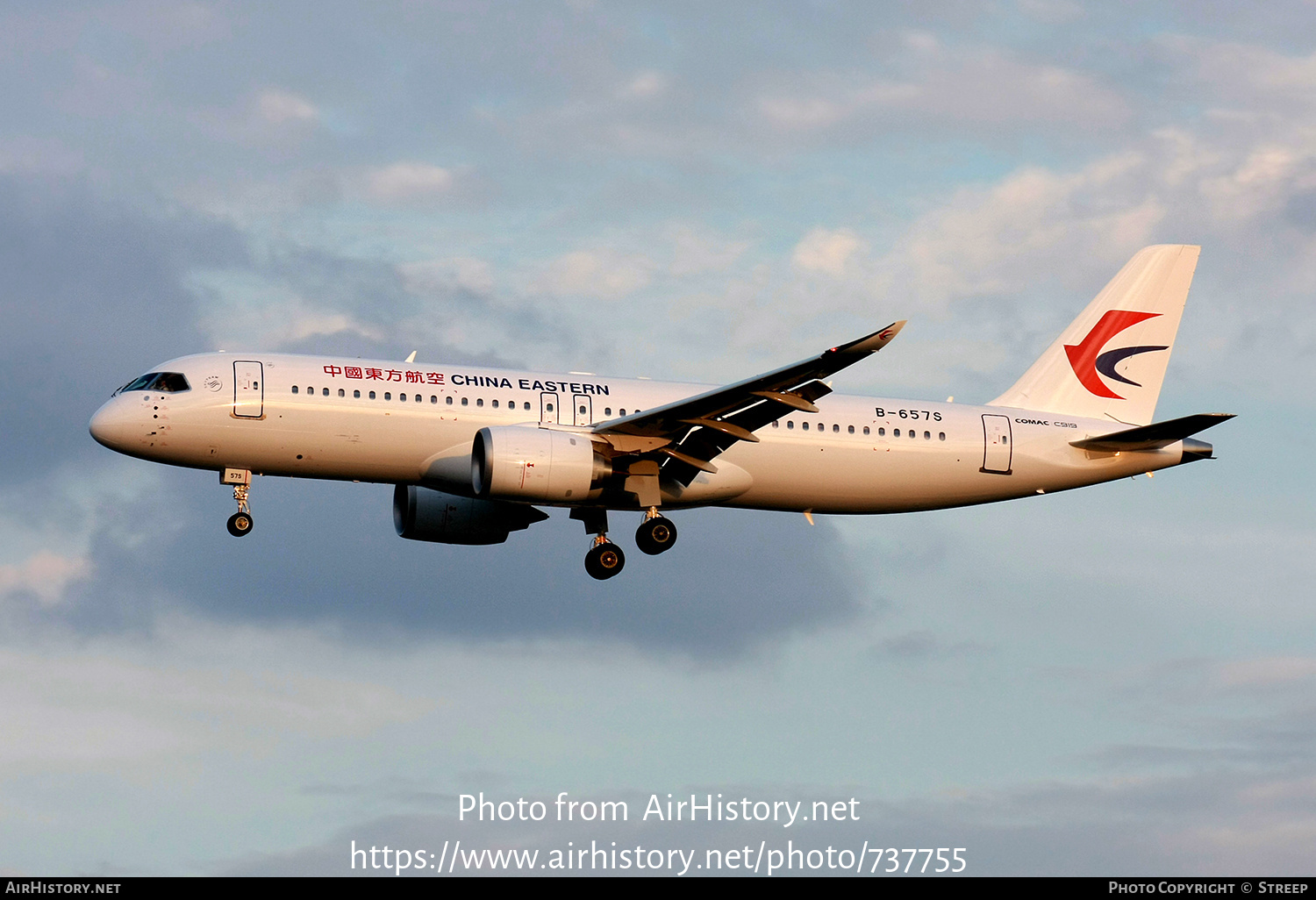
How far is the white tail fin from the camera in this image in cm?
4988

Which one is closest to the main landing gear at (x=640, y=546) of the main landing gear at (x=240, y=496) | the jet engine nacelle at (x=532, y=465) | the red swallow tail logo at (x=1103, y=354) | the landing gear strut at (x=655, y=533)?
the landing gear strut at (x=655, y=533)

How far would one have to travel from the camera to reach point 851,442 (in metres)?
45.6

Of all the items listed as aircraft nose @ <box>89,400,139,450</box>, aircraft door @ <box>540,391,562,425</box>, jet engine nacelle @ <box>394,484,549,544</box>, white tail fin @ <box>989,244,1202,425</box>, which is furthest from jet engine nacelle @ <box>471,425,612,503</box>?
white tail fin @ <box>989,244,1202,425</box>

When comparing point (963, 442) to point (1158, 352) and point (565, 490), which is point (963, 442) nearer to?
point (1158, 352)

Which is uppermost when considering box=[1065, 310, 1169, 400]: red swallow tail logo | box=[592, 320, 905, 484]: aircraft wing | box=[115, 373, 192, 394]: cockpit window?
box=[1065, 310, 1169, 400]: red swallow tail logo

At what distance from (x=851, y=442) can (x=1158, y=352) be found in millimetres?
11516

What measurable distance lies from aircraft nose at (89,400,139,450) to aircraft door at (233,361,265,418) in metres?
2.61

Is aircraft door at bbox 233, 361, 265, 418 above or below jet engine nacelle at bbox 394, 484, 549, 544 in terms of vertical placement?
above

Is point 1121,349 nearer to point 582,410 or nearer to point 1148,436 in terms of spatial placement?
point 1148,436

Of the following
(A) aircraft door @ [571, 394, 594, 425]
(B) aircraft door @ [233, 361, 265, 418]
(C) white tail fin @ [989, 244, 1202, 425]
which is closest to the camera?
(B) aircraft door @ [233, 361, 265, 418]

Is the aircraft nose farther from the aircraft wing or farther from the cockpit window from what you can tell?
Answer: the aircraft wing

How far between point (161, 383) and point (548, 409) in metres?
9.38

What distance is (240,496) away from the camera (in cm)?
4278
